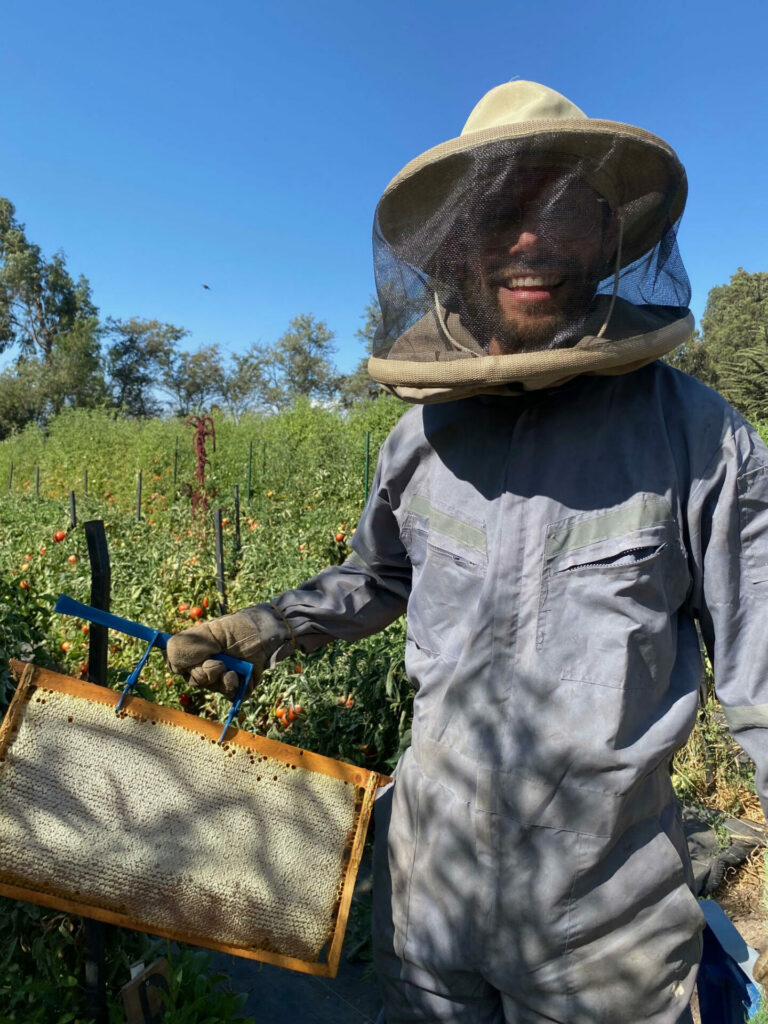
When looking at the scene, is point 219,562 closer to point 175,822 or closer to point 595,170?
point 175,822

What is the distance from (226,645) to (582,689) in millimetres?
699

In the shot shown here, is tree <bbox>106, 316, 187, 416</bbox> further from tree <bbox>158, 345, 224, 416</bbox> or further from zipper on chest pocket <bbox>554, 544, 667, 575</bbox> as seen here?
zipper on chest pocket <bbox>554, 544, 667, 575</bbox>

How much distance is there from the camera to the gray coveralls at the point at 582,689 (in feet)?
3.89

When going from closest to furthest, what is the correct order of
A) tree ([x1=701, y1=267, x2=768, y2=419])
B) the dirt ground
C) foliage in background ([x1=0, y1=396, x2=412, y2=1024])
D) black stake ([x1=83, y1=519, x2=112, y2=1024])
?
black stake ([x1=83, y1=519, x2=112, y2=1024]) → foliage in background ([x1=0, y1=396, x2=412, y2=1024]) → the dirt ground → tree ([x1=701, y1=267, x2=768, y2=419])

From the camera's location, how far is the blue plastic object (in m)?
1.44

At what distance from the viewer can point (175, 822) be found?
4.41 ft

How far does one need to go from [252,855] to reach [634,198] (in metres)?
1.41

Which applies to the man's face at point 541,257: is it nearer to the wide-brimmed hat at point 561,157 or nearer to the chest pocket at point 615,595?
the wide-brimmed hat at point 561,157

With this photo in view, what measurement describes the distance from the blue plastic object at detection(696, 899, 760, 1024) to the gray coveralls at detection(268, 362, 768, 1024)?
0.30 metres

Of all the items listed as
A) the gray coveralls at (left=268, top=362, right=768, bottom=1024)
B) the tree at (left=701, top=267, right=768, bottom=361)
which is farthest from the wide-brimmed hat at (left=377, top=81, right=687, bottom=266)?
the tree at (left=701, top=267, right=768, bottom=361)

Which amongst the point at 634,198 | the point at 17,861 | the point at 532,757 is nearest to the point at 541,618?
the point at 532,757

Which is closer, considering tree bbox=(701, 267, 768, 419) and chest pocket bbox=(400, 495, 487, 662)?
chest pocket bbox=(400, 495, 487, 662)

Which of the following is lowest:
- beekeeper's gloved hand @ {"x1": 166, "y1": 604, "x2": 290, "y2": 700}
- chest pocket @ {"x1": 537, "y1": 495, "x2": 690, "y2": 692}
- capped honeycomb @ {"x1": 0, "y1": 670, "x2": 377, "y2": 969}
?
capped honeycomb @ {"x1": 0, "y1": 670, "x2": 377, "y2": 969}

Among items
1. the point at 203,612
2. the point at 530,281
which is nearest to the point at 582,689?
the point at 530,281
